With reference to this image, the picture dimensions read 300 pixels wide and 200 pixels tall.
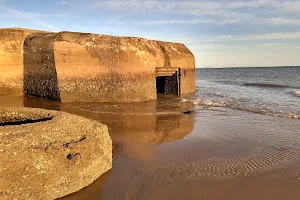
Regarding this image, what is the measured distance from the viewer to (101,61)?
11586 millimetres

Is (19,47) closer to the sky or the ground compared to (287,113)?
closer to the sky

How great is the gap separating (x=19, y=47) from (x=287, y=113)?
1141 cm

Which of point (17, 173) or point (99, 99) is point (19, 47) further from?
point (17, 173)

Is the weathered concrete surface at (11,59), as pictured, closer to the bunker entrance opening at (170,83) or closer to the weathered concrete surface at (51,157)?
the bunker entrance opening at (170,83)

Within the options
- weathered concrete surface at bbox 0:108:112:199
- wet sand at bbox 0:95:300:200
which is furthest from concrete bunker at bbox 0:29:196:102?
weathered concrete surface at bbox 0:108:112:199

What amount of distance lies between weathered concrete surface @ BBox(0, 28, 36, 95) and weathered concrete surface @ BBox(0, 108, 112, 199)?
9.22 m

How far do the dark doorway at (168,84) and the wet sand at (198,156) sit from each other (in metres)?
5.65

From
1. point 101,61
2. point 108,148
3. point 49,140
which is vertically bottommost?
point 108,148

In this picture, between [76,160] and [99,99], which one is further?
[99,99]

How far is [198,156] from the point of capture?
18.0 feet

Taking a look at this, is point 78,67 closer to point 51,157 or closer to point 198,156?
point 198,156

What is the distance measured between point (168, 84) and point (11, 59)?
8085 mm

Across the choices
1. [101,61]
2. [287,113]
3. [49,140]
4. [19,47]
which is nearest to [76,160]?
[49,140]

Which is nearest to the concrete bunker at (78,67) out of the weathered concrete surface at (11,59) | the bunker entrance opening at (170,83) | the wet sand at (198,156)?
the weathered concrete surface at (11,59)
